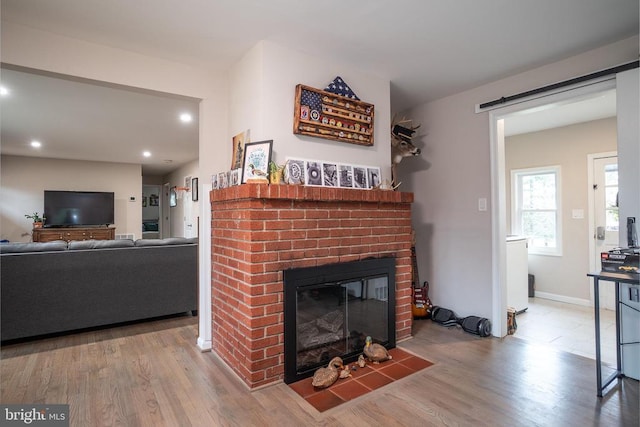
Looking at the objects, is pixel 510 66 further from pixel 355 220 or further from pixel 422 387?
pixel 422 387

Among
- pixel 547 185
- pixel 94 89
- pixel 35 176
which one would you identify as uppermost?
pixel 94 89

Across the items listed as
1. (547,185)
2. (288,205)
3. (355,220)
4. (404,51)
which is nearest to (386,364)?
(355,220)

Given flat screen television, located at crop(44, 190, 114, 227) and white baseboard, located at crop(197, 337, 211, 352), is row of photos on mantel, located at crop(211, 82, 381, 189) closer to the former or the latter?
white baseboard, located at crop(197, 337, 211, 352)

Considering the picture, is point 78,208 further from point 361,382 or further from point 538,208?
point 538,208

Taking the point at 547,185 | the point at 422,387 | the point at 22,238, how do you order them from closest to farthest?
the point at 422,387 → the point at 547,185 → the point at 22,238

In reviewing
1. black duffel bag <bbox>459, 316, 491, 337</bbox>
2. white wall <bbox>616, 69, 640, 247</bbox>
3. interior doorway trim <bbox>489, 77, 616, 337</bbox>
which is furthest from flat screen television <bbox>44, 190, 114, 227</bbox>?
white wall <bbox>616, 69, 640, 247</bbox>

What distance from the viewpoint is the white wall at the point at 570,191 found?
409 cm

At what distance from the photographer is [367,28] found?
217cm

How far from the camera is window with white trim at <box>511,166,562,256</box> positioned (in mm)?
4465

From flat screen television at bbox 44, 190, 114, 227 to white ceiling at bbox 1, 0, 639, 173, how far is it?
20.0 feet

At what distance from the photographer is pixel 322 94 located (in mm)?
2492

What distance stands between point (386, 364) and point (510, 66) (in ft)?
8.60

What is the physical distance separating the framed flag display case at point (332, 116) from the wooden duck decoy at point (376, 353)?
163 centimetres

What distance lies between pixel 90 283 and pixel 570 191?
18.8 feet
